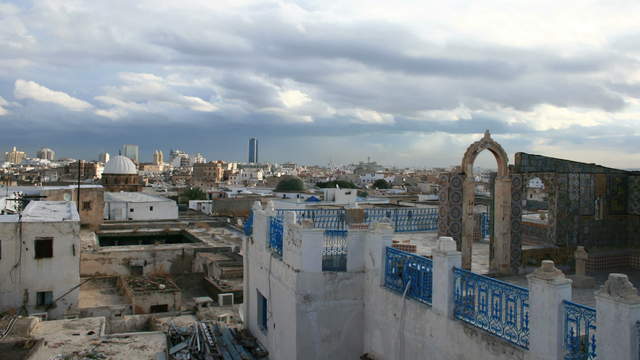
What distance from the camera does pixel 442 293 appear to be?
22.4ft

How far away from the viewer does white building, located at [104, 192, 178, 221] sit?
39031 millimetres

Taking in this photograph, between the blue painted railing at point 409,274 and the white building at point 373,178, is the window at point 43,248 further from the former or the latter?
the white building at point 373,178

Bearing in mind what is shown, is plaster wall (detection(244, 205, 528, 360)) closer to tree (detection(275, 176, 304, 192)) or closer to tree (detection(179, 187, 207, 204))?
tree (detection(275, 176, 304, 192))

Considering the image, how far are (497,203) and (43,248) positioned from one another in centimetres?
1402

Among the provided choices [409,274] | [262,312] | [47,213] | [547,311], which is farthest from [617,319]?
[47,213]

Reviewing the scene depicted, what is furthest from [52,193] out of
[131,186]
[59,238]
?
[131,186]

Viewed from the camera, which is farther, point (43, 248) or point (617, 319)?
point (43, 248)

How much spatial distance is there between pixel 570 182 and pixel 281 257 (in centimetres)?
674

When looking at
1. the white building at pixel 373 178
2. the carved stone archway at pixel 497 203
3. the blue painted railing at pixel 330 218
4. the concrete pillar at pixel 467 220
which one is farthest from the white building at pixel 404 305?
the white building at pixel 373 178

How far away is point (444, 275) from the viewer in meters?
6.80

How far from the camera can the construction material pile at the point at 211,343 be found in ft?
35.1

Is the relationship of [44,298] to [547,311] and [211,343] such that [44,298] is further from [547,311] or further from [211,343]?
[547,311]

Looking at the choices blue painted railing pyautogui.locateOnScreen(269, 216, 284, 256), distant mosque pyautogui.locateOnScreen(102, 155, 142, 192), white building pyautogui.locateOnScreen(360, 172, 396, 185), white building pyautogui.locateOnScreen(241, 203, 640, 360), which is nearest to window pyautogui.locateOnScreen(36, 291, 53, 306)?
white building pyautogui.locateOnScreen(241, 203, 640, 360)

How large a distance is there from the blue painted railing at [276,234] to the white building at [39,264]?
31.1 ft
